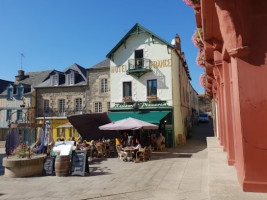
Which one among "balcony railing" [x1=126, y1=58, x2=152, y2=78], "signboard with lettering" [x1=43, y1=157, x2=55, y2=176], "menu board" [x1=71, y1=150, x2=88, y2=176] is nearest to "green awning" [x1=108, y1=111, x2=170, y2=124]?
"balcony railing" [x1=126, y1=58, x2=152, y2=78]

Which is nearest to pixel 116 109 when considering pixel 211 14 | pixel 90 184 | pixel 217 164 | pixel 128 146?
pixel 128 146

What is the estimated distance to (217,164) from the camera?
5.41 m

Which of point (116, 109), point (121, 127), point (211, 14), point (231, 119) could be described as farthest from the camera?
point (116, 109)

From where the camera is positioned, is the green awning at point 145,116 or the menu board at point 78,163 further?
the green awning at point 145,116

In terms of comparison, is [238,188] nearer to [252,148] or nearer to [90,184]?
[252,148]

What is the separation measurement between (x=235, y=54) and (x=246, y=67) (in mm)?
231

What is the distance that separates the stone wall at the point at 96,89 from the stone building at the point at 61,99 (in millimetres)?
902

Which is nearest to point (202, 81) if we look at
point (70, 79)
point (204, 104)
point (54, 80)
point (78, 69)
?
point (70, 79)

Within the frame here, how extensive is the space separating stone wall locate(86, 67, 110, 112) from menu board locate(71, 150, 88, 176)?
1346cm

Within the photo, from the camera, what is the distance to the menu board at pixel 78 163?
806 cm

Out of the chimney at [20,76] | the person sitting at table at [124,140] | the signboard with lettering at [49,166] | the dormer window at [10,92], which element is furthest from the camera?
the chimney at [20,76]

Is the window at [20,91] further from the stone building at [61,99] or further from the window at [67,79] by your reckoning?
the window at [67,79]

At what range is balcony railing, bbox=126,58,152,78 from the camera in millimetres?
18656

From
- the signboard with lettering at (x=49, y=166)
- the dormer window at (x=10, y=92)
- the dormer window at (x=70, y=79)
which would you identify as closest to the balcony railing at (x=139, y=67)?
the dormer window at (x=70, y=79)
